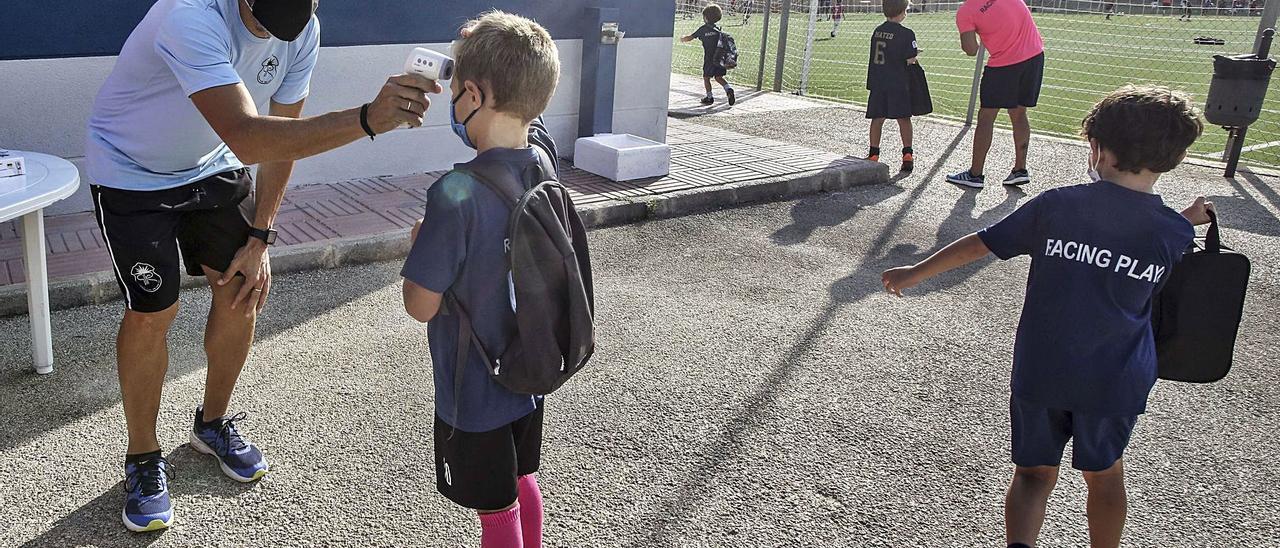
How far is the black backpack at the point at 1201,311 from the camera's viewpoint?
2508mm

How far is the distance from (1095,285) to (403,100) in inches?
68.3

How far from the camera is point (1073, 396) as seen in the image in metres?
2.47

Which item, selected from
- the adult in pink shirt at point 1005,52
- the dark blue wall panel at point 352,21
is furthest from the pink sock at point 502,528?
the adult in pink shirt at point 1005,52

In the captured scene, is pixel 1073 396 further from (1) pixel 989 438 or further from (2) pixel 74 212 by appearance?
(2) pixel 74 212

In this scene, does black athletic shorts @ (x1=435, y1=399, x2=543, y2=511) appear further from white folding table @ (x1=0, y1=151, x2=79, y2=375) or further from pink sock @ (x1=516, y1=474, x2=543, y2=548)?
white folding table @ (x1=0, y1=151, x2=79, y2=375)

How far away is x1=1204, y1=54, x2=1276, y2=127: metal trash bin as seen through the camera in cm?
846

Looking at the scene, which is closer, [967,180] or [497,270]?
[497,270]

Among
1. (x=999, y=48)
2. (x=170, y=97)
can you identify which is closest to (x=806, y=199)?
(x=999, y=48)

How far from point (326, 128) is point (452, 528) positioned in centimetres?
136

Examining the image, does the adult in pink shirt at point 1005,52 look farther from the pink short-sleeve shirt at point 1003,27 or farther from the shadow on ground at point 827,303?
the shadow on ground at point 827,303

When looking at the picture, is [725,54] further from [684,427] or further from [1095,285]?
[1095,285]

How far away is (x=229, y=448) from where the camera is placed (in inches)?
130

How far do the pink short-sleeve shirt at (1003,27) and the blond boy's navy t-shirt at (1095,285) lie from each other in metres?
5.80

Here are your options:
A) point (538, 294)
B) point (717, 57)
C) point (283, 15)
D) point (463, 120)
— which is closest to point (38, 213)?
point (283, 15)
